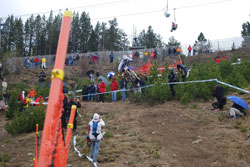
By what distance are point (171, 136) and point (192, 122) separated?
1.77 m

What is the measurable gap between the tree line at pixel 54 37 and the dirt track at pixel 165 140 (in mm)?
53631

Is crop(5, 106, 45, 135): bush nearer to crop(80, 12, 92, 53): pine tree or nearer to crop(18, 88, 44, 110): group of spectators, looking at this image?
crop(18, 88, 44, 110): group of spectators

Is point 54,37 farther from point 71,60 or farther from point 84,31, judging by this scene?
point 71,60

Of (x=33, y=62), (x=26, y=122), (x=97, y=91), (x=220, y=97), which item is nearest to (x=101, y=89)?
(x=97, y=91)

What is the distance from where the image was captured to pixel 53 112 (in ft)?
6.67

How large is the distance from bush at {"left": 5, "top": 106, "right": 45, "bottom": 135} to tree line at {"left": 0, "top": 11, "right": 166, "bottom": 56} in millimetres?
51399

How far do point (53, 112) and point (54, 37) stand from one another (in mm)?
67286

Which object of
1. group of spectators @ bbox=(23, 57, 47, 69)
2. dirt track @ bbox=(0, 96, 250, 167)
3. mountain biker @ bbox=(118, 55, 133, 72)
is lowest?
dirt track @ bbox=(0, 96, 250, 167)

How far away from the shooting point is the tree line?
216ft

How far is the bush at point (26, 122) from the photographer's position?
13.1 m

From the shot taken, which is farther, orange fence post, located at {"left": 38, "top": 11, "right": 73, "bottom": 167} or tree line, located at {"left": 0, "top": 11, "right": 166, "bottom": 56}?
tree line, located at {"left": 0, "top": 11, "right": 166, "bottom": 56}

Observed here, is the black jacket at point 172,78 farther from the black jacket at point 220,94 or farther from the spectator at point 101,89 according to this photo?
the spectator at point 101,89

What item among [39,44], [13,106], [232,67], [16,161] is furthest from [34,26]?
[16,161]

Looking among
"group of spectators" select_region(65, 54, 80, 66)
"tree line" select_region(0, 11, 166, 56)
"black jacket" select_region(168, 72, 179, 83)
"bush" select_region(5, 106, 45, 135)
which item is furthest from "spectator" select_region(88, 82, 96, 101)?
"tree line" select_region(0, 11, 166, 56)
